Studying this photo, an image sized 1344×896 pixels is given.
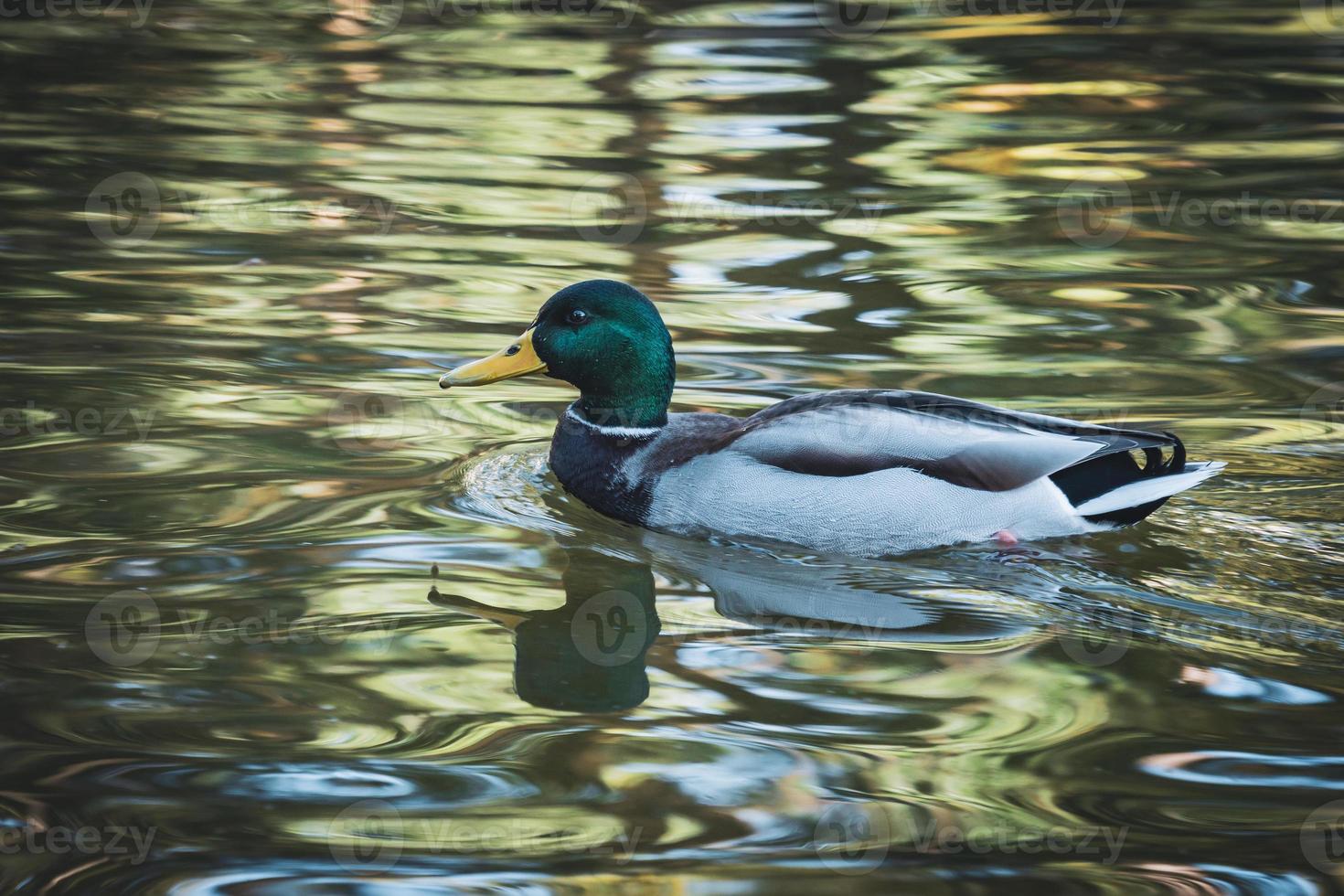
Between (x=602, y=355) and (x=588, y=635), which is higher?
(x=602, y=355)

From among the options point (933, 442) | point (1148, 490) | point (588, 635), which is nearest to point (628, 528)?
point (588, 635)

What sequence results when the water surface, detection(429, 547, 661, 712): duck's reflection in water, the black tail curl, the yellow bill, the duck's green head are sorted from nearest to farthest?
the water surface
detection(429, 547, 661, 712): duck's reflection in water
the black tail curl
the duck's green head
the yellow bill

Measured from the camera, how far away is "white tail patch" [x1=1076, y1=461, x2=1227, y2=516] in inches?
222

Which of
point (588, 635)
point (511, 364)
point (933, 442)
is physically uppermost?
point (511, 364)

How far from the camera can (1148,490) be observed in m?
5.66

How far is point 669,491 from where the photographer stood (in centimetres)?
589

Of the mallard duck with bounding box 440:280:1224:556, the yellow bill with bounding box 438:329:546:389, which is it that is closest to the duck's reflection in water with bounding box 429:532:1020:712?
the mallard duck with bounding box 440:280:1224:556

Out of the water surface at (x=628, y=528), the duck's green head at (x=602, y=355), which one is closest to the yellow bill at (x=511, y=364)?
the duck's green head at (x=602, y=355)

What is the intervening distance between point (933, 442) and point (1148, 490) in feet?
2.38

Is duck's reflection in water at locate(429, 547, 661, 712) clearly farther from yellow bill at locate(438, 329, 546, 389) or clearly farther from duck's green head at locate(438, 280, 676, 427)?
yellow bill at locate(438, 329, 546, 389)

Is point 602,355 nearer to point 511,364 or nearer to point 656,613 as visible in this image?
point 511,364

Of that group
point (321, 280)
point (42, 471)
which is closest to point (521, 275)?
point (321, 280)

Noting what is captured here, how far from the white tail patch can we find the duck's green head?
1.59 metres

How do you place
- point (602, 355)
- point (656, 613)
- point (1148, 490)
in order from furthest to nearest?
point (602, 355), point (1148, 490), point (656, 613)
